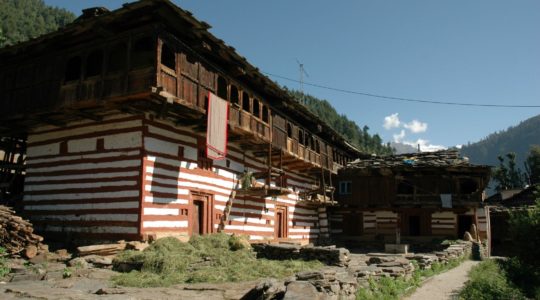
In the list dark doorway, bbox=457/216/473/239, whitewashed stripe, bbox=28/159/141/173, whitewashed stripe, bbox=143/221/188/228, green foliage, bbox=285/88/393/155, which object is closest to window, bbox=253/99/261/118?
whitewashed stripe, bbox=143/221/188/228

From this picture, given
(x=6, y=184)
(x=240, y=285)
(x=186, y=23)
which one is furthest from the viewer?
(x=6, y=184)

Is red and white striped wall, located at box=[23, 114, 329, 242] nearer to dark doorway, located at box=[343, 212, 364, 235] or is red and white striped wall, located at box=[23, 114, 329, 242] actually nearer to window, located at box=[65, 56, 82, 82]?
window, located at box=[65, 56, 82, 82]

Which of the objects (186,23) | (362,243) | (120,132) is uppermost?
(186,23)

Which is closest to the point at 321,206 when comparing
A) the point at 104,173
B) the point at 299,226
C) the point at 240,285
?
the point at 299,226

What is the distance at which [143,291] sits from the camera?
9898 millimetres

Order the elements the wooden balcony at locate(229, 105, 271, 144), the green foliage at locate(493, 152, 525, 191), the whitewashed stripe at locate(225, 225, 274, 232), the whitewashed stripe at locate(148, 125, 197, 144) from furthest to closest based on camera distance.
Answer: the green foliage at locate(493, 152, 525, 191)
the whitewashed stripe at locate(225, 225, 274, 232)
the wooden balcony at locate(229, 105, 271, 144)
the whitewashed stripe at locate(148, 125, 197, 144)

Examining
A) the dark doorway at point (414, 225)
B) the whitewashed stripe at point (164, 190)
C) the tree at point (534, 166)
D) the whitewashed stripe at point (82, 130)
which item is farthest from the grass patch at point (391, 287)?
the tree at point (534, 166)

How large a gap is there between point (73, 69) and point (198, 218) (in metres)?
7.38

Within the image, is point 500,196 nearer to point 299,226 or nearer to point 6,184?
point 299,226

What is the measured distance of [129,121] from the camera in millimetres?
15469

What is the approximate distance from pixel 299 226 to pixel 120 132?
15533mm

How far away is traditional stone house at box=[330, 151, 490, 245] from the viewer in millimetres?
29922

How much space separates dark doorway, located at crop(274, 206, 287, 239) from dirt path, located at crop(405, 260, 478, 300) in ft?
35.1

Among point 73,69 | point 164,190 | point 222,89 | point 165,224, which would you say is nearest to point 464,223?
point 222,89
